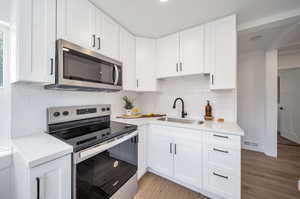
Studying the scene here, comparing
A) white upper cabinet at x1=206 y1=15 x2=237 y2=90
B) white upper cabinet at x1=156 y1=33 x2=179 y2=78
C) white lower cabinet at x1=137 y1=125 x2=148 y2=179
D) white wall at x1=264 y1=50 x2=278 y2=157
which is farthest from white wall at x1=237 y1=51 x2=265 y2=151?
white lower cabinet at x1=137 y1=125 x2=148 y2=179

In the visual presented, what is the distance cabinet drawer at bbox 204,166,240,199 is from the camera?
51.6 inches

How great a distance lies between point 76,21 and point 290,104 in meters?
5.54

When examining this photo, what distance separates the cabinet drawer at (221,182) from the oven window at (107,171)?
0.91 meters

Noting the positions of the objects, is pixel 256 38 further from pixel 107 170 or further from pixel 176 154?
pixel 107 170

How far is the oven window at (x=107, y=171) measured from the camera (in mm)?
942

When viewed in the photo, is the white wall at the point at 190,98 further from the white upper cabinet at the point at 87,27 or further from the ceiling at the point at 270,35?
the white upper cabinet at the point at 87,27

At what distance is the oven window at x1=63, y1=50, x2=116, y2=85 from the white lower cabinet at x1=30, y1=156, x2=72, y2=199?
733 mm

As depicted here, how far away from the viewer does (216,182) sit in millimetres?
1413

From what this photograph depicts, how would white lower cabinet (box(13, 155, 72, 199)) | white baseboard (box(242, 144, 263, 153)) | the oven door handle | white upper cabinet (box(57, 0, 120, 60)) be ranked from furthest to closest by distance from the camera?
white baseboard (box(242, 144, 263, 153)) < white upper cabinet (box(57, 0, 120, 60)) < the oven door handle < white lower cabinet (box(13, 155, 72, 199))

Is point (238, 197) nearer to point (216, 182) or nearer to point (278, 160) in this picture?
point (216, 182)

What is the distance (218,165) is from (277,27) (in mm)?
2266

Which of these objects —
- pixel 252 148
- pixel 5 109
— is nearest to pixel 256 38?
pixel 252 148

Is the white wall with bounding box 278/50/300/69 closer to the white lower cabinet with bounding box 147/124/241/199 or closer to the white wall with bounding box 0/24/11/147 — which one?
the white lower cabinet with bounding box 147/124/241/199

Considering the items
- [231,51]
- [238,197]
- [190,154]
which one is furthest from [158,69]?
[238,197]
